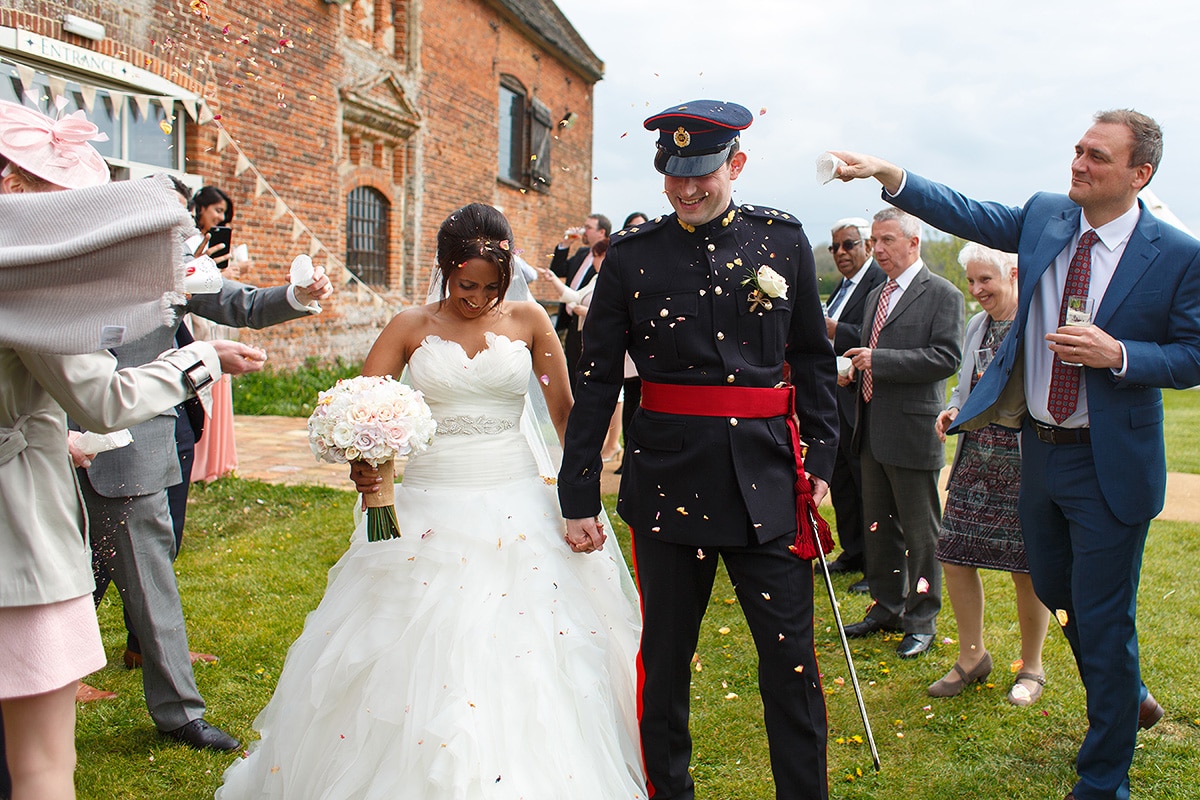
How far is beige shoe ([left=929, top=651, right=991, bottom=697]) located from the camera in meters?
4.24

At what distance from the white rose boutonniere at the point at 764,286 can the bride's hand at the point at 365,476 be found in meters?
1.41

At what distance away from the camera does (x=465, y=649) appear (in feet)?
A: 9.84

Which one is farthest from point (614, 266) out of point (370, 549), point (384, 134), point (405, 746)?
point (384, 134)

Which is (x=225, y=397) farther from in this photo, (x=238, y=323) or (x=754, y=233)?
(x=754, y=233)

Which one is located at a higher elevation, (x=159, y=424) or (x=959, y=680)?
(x=159, y=424)

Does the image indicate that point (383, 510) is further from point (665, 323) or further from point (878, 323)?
point (878, 323)

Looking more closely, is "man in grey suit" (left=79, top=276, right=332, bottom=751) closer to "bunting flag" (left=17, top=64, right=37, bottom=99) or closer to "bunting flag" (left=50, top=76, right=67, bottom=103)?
"bunting flag" (left=17, top=64, right=37, bottom=99)

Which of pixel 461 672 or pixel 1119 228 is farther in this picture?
pixel 1119 228

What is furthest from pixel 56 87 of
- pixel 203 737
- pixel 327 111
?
pixel 203 737

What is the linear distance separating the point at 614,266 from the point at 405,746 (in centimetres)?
169

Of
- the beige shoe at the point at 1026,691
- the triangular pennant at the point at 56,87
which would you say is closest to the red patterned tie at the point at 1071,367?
the beige shoe at the point at 1026,691

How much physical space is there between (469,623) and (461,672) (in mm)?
174

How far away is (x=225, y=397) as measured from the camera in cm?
729

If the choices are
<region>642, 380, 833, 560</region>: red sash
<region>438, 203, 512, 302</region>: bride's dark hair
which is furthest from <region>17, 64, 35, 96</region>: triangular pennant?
<region>642, 380, 833, 560</region>: red sash
